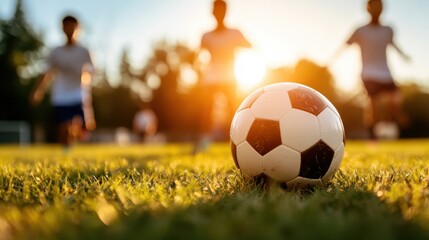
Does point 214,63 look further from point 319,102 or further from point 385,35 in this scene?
point 319,102

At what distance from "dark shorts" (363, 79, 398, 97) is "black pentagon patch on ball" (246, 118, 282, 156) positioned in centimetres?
576

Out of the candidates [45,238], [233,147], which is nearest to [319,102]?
[233,147]

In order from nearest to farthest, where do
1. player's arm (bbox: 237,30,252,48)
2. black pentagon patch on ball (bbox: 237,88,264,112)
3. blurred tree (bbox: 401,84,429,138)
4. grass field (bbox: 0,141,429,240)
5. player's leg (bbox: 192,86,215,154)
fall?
grass field (bbox: 0,141,429,240) → black pentagon patch on ball (bbox: 237,88,264,112) → player's arm (bbox: 237,30,252,48) → player's leg (bbox: 192,86,215,154) → blurred tree (bbox: 401,84,429,138)

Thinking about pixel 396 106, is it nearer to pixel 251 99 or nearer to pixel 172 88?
pixel 251 99

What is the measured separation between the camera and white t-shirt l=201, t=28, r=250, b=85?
7.29m

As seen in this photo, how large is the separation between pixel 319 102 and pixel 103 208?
5.70ft

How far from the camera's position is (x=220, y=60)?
295 inches

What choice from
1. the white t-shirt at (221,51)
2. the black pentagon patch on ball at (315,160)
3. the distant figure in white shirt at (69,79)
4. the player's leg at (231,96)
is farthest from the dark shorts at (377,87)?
the black pentagon patch on ball at (315,160)

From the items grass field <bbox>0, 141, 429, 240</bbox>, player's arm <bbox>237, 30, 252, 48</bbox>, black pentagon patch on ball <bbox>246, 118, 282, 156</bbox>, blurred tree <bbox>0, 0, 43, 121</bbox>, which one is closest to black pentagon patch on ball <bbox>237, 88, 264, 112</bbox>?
black pentagon patch on ball <bbox>246, 118, 282, 156</bbox>

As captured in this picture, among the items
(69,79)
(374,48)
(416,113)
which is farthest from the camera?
(416,113)

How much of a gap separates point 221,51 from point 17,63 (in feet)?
119

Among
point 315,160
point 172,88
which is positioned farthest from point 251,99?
point 172,88

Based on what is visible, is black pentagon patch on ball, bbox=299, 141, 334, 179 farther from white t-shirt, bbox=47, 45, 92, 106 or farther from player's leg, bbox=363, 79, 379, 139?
white t-shirt, bbox=47, 45, 92, 106

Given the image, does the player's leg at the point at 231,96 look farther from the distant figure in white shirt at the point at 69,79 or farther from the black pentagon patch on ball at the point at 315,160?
the black pentagon patch on ball at the point at 315,160
